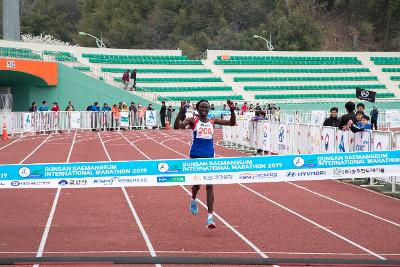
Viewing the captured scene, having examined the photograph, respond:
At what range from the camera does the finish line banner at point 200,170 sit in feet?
36.6

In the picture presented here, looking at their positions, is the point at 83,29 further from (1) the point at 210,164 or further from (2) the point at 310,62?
(1) the point at 210,164

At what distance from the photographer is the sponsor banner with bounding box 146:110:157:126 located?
50469 millimetres

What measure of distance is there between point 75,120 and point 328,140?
26.1m

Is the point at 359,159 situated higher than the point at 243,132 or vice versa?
the point at 359,159

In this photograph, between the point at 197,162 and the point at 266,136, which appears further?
the point at 266,136

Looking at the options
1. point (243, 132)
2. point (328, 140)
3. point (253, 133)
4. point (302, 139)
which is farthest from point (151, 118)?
point (328, 140)

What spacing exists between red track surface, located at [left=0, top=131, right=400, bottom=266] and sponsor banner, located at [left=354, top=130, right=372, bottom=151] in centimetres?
90

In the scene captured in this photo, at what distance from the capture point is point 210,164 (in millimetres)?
11617

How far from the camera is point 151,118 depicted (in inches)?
1997

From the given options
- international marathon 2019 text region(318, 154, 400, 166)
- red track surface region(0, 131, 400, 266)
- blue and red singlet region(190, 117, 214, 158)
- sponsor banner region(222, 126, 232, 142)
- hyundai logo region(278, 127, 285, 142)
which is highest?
blue and red singlet region(190, 117, 214, 158)

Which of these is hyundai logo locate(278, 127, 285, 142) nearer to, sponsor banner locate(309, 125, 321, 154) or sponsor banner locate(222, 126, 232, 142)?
sponsor banner locate(309, 125, 321, 154)

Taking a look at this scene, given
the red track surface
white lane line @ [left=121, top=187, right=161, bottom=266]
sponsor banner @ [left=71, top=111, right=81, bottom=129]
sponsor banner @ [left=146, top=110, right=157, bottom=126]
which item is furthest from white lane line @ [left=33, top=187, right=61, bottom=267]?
sponsor banner @ [left=146, top=110, right=157, bottom=126]

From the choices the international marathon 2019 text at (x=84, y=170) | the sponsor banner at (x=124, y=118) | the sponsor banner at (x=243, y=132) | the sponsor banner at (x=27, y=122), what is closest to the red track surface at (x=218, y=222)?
the international marathon 2019 text at (x=84, y=170)

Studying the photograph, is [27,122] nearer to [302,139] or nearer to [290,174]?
[302,139]
